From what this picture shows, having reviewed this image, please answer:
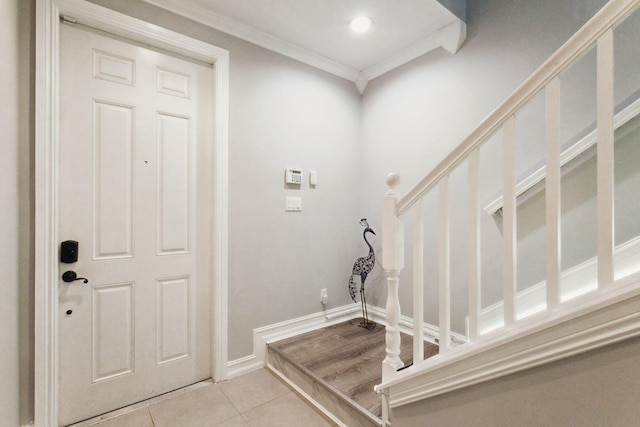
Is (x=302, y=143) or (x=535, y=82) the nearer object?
(x=535, y=82)

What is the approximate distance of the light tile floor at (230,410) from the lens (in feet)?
5.43

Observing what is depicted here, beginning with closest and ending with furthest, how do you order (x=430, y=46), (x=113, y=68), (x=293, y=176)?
1. (x=113, y=68)
2. (x=430, y=46)
3. (x=293, y=176)

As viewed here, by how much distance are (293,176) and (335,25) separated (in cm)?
120

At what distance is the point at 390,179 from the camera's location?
1403 millimetres

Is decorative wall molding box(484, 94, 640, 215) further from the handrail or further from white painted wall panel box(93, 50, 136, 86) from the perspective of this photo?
white painted wall panel box(93, 50, 136, 86)

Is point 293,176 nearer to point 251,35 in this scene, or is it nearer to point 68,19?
point 251,35

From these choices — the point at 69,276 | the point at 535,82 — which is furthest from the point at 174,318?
the point at 535,82

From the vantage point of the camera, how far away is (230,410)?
5.75 feet

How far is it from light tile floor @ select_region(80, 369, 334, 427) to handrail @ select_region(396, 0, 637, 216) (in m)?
1.46

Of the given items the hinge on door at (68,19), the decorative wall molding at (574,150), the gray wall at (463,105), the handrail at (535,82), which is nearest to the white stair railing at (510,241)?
the handrail at (535,82)

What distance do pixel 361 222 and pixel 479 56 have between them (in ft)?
5.35

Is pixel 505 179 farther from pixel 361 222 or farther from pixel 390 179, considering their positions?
pixel 361 222

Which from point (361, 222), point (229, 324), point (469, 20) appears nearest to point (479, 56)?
point (469, 20)

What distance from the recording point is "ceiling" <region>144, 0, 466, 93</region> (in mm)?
1947
